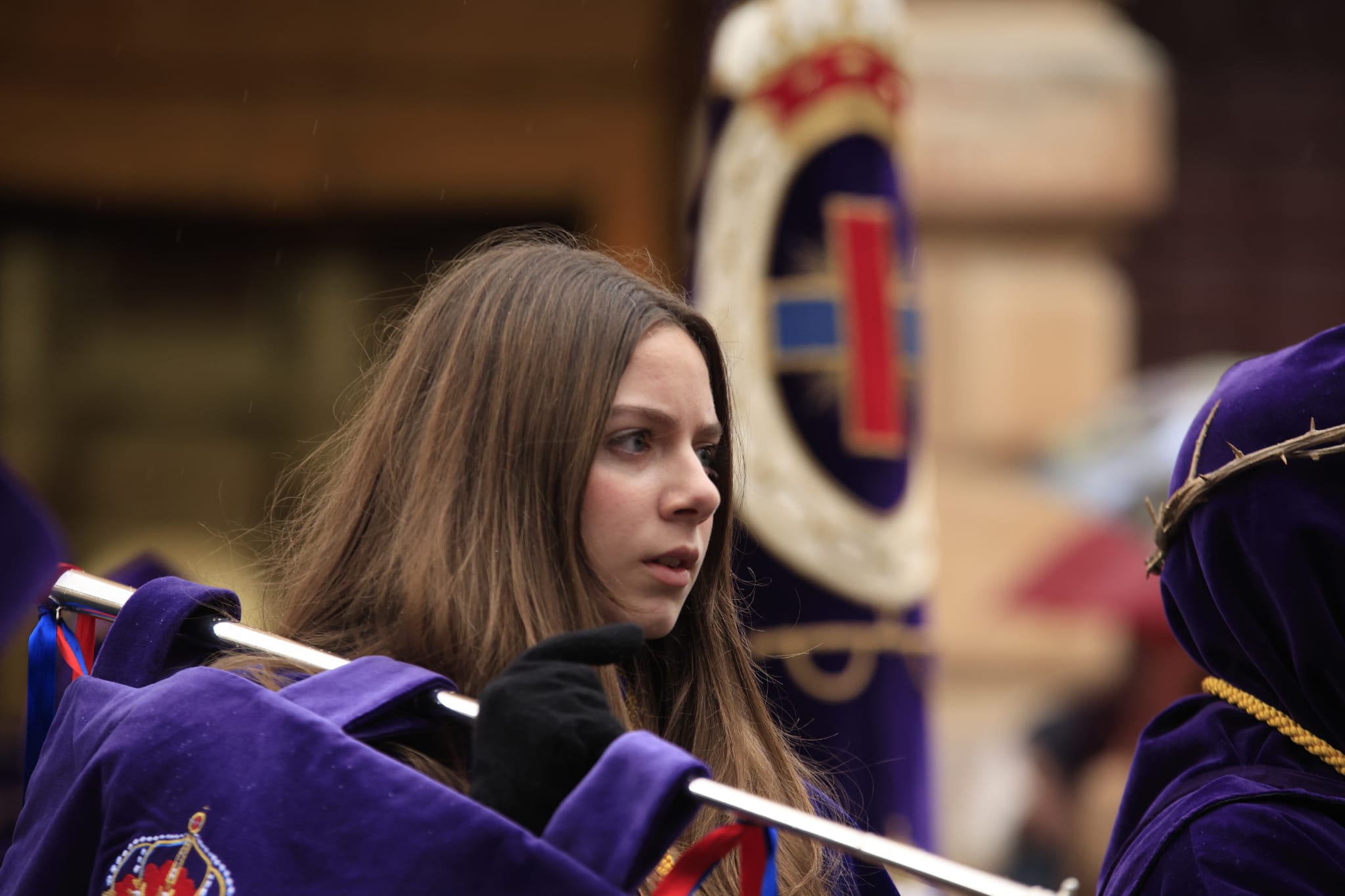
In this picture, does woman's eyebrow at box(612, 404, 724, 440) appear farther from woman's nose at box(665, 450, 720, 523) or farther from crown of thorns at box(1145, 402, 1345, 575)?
crown of thorns at box(1145, 402, 1345, 575)

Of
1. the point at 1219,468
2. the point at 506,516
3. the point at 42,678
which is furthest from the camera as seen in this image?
the point at 1219,468

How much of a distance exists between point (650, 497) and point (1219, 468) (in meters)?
0.74

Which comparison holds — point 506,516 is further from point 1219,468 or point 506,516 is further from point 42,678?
point 1219,468

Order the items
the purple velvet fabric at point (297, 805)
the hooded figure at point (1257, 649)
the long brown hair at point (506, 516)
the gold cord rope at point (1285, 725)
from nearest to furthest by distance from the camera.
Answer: the purple velvet fabric at point (297, 805) → the long brown hair at point (506, 516) → the hooded figure at point (1257, 649) → the gold cord rope at point (1285, 725)

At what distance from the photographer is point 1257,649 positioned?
1.98m

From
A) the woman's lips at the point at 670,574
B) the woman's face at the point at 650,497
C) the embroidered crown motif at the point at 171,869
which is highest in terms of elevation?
the woman's face at the point at 650,497

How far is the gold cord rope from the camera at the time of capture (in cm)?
195

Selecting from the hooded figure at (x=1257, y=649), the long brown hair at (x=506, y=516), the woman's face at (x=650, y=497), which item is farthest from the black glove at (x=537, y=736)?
the hooded figure at (x=1257, y=649)

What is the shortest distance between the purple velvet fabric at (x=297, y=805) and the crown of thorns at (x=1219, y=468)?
881 mm

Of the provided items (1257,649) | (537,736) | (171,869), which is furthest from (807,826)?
(1257,649)

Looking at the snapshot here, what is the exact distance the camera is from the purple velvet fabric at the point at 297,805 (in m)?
1.43

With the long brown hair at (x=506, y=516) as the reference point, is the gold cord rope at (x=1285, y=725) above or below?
below

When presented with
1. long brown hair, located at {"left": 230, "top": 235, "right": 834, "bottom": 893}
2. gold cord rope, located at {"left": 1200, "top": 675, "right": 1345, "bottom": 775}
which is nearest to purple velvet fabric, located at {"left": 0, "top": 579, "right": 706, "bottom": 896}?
long brown hair, located at {"left": 230, "top": 235, "right": 834, "bottom": 893}

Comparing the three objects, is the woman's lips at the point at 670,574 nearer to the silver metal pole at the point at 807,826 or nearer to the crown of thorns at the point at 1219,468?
the silver metal pole at the point at 807,826
